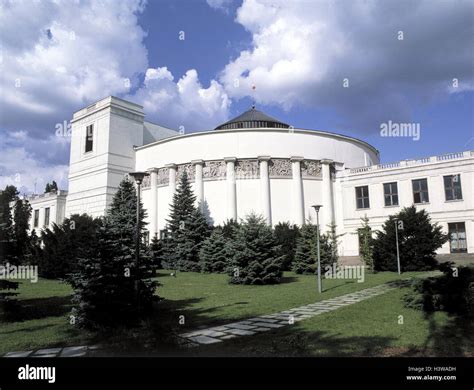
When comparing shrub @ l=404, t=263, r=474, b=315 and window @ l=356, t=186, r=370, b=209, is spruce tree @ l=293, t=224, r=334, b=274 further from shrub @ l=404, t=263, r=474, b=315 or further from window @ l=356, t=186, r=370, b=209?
window @ l=356, t=186, r=370, b=209

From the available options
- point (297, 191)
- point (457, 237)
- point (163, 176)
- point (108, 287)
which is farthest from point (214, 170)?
point (108, 287)

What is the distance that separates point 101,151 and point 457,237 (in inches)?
1572

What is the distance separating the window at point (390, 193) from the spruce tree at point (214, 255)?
18751 mm

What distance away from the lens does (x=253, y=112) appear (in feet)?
166

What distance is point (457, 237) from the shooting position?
32.1 metres

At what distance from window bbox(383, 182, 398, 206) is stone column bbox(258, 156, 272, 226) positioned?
11546 mm

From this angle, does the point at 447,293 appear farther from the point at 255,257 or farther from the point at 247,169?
the point at 247,169

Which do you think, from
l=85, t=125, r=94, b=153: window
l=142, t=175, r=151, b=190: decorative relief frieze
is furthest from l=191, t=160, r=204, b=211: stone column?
l=85, t=125, r=94, b=153: window

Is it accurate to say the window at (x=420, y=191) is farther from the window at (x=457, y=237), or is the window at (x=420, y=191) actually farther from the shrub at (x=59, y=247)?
the shrub at (x=59, y=247)

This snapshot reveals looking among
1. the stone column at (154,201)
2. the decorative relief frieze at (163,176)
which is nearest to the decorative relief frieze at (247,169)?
the decorative relief frieze at (163,176)

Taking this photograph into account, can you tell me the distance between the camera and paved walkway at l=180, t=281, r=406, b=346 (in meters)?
7.82

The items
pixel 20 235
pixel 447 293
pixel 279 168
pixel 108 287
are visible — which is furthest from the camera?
pixel 279 168
